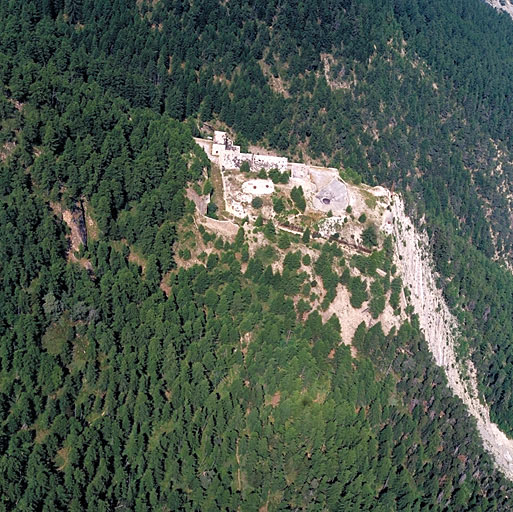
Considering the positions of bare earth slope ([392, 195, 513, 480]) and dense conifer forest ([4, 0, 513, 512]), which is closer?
dense conifer forest ([4, 0, 513, 512])

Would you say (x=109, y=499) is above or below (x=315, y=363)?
below

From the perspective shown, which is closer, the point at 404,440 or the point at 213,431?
the point at 213,431

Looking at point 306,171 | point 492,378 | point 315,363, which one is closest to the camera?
point 315,363

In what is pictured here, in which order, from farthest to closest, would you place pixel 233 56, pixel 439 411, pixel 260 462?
pixel 233 56, pixel 439 411, pixel 260 462

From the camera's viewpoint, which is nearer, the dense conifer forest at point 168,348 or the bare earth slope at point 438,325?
the dense conifer forest at point 168,348

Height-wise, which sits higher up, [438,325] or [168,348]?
[438,325]

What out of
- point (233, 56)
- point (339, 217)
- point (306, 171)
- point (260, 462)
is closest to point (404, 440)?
point (260, 462)

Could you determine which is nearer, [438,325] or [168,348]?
[168,348]

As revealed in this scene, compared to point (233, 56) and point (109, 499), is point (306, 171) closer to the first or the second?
point (233, 56)
